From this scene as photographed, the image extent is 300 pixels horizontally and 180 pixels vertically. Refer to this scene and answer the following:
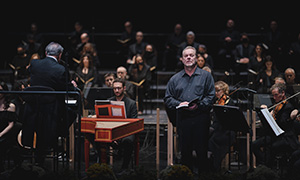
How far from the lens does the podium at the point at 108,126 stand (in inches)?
249

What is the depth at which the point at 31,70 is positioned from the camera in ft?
19.3

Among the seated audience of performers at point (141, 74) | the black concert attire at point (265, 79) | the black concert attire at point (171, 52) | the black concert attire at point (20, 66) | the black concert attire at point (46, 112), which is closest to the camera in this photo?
the black concert attire at point (46, 112)

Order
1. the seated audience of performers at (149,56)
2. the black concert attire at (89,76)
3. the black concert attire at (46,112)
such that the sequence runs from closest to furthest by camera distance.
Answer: the black concert attire at (46,112)
the black concert attire at (89,76)
the seated audience of performers at (149,56)

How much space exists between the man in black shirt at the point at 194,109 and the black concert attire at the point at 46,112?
1.30 meters

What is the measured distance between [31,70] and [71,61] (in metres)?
6.01

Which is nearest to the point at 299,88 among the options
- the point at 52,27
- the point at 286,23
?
the point at 286,23

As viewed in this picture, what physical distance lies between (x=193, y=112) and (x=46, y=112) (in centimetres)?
174

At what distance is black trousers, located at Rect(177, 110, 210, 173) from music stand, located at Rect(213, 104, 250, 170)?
0.24m

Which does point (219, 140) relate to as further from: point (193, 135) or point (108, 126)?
point (108, 126)

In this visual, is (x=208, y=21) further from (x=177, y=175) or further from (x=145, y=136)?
(x=177, y=175)

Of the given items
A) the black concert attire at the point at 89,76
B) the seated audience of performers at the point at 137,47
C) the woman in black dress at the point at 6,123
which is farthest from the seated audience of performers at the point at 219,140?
the seated audience of performers at the point at 137,47

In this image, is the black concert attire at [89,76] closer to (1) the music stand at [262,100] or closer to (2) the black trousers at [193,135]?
(1) the music stand at [262,100]

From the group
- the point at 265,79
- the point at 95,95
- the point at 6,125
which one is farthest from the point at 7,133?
the point at 265,79

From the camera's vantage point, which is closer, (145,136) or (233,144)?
(233,144)
